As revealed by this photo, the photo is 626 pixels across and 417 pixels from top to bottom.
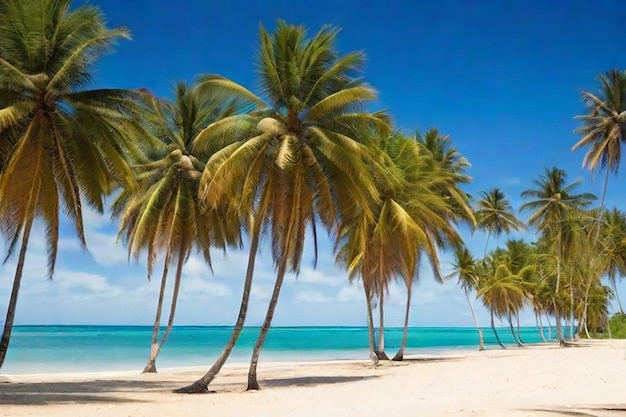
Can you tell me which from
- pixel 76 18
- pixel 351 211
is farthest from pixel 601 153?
pixel 76 18

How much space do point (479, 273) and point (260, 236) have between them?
1266 inches

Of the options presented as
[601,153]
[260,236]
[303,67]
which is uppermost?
[601,153]

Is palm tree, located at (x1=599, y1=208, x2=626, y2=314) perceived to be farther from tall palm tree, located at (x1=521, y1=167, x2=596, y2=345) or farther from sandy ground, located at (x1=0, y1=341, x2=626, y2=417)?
sandy ground, located at (x1=0, y1=341, x2=626, y2=417)

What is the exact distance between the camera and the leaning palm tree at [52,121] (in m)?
13.2

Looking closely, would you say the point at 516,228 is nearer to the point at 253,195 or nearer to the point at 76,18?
the point at 253,195

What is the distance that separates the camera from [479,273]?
45312mm

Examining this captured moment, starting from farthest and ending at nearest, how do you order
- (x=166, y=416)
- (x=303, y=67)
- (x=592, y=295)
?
(x=592, y=295), (x=303, y=67), (x=166, y=416)

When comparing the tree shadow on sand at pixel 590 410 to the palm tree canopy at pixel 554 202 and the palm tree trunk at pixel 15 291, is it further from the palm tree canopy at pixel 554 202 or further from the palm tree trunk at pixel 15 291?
the palm tree canopy at pixel 554 202

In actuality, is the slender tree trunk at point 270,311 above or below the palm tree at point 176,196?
below

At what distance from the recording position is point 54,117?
13758 mm

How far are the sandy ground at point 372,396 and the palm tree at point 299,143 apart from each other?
78.4 inches

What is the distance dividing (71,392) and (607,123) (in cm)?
3129

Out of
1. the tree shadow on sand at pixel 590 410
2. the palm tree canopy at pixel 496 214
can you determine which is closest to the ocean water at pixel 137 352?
the palm tree canopy at pixel 496 214

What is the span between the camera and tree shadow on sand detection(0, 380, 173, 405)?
42.5 feet
